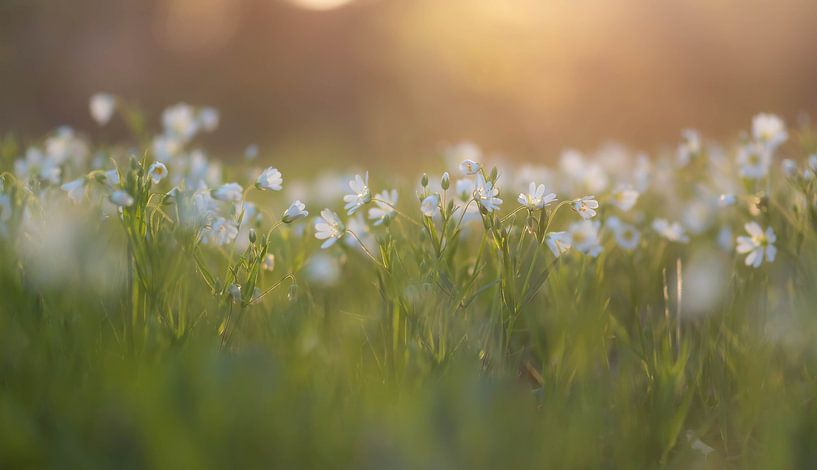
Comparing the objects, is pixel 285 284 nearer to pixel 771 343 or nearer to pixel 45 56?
pixel 771 343

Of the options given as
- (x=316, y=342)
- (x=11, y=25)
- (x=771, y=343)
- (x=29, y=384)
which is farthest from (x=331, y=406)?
(x=11, y=25)

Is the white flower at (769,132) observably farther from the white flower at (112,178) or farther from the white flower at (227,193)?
the white flower at (112,178)

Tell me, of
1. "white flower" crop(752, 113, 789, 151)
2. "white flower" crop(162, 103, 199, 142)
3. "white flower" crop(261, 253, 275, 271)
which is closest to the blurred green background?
"white flower" crop(162, 103, 199, 142)

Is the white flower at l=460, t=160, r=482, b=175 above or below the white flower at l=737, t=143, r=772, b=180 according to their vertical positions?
below

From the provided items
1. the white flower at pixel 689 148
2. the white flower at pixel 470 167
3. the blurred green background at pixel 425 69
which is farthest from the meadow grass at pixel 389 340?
the blurred green background at pixel 425 69

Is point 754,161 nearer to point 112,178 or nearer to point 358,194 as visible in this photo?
point 358,194

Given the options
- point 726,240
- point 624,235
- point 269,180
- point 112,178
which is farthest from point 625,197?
point 112,178

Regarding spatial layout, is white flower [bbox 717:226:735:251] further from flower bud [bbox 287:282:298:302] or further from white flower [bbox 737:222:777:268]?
flower bud [bbox 287:282:298:302]
